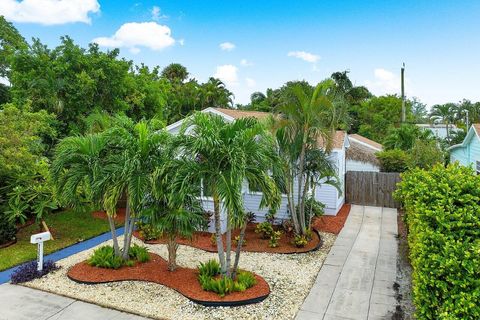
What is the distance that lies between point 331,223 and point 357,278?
4817 millimetres

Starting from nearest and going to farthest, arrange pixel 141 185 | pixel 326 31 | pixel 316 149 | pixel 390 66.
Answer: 1. pixel 141 185
2. pixel 316 149
3. pixel 326 31
4. pixel 390 66

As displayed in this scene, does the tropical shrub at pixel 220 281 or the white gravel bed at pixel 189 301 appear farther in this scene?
the tropical shrub at pixel 220 281

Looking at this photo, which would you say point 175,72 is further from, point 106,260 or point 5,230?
point 106,260

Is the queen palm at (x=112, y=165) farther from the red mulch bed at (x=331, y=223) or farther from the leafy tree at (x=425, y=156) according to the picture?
the leafy tree at (x=425, y=156)

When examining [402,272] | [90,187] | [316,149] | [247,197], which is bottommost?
[402,272]

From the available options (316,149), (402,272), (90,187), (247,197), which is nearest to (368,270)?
(402,272)

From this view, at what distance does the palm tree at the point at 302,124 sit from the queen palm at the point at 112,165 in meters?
4.08

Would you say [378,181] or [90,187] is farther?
[378,181]

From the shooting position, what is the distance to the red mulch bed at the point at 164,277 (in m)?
6.95

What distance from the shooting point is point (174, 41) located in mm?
21062

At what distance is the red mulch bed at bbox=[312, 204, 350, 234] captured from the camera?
39.8 ft

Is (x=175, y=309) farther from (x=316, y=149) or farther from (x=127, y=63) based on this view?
(x=127, y=63)

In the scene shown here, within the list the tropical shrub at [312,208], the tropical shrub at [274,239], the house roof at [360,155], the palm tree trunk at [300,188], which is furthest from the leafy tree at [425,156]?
the tropical shrub at [274,239]

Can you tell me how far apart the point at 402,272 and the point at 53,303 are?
818cm
